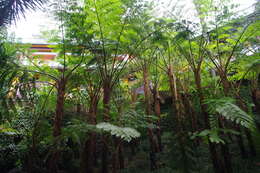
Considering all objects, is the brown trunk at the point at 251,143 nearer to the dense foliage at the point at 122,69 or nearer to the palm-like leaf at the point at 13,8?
the dense foliage at the point at 122,69

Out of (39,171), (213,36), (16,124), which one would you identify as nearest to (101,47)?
(213,36)

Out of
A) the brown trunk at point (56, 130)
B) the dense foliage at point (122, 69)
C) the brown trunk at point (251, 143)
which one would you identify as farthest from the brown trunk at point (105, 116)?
the brown trunk at point (251, 143)

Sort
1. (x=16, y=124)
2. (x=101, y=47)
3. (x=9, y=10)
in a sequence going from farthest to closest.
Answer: (x=16, y=124), (x=101, y=47), (x=9, y=10)

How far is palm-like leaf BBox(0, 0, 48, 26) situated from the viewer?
1.94 m

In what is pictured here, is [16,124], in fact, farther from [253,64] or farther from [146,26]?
[253,64]

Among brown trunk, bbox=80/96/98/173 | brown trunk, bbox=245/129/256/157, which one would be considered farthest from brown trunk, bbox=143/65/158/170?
brown trunk, bbox=245/129/256/157

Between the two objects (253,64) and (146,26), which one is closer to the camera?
(253,64)

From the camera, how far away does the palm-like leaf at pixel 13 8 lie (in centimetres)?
194

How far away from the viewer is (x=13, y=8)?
6.57 feet

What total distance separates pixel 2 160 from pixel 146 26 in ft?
14.0

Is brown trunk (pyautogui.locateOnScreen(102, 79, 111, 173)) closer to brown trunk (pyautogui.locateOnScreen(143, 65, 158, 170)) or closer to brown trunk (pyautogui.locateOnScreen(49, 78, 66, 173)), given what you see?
brown trunk (pyautogui.locateOnScreen(49, 78, 66, 173))

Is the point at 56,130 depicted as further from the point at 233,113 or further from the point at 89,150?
the point at 233,113

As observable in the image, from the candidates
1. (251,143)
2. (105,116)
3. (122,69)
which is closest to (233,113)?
(105,116)

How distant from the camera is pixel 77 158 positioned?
460 cm
